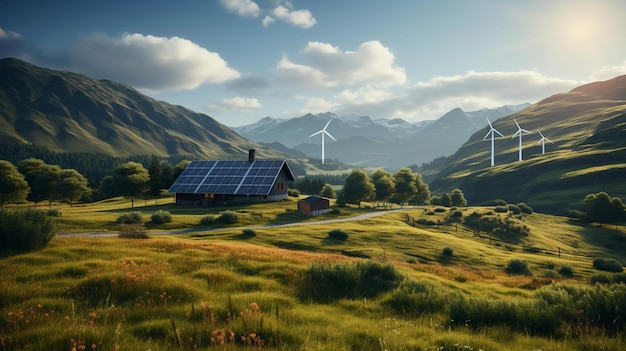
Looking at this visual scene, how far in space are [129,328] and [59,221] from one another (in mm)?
56956

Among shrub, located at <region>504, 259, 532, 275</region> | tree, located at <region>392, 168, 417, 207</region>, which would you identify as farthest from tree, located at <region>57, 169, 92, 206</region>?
shrub, located at <region>504, 259, 532, 275</region>

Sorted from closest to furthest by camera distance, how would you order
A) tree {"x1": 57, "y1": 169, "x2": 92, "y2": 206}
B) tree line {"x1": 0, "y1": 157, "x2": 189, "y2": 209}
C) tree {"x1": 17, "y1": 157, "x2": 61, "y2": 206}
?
tree line {"x1": 0, "y1": 157, "x2": 189, "y2": 209}, tree {"x1": 17, "y1": 157, "x2": 61, "y2": 206}, tree {"x1": 57, "y1": 169, "x2": 92, "y2": 206}

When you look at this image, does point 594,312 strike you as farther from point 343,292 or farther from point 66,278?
point 66,278

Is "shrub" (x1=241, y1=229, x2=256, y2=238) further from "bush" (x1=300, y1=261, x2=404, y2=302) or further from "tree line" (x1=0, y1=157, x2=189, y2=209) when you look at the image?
"tree line" (x1=0, y1=157, x2=189, y2=209)

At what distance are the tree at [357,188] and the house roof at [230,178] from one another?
68.7 ft

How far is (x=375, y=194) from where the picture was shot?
11431 centimetres

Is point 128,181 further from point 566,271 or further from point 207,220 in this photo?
point 566,271

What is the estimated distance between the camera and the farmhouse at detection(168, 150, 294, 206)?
288ft

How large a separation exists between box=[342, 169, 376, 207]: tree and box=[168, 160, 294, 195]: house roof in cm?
2094

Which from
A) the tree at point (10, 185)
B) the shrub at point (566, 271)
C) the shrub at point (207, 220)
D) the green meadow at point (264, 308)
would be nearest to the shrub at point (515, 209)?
the shrub at point (566, 271)

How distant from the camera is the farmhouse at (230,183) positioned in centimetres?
8775

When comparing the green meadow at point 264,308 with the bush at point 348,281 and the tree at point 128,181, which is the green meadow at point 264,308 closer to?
the bush at point 348,281

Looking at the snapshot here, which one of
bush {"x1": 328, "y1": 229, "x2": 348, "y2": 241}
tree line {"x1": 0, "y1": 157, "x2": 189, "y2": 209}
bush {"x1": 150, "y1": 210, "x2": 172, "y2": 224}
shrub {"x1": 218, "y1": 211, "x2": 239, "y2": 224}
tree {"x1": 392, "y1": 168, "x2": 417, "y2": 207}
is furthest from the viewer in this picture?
tree {"x1": 392, "y1": 168, "x2": 417, "y2": 207}

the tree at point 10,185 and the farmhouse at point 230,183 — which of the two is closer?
the tree at point 10,185
